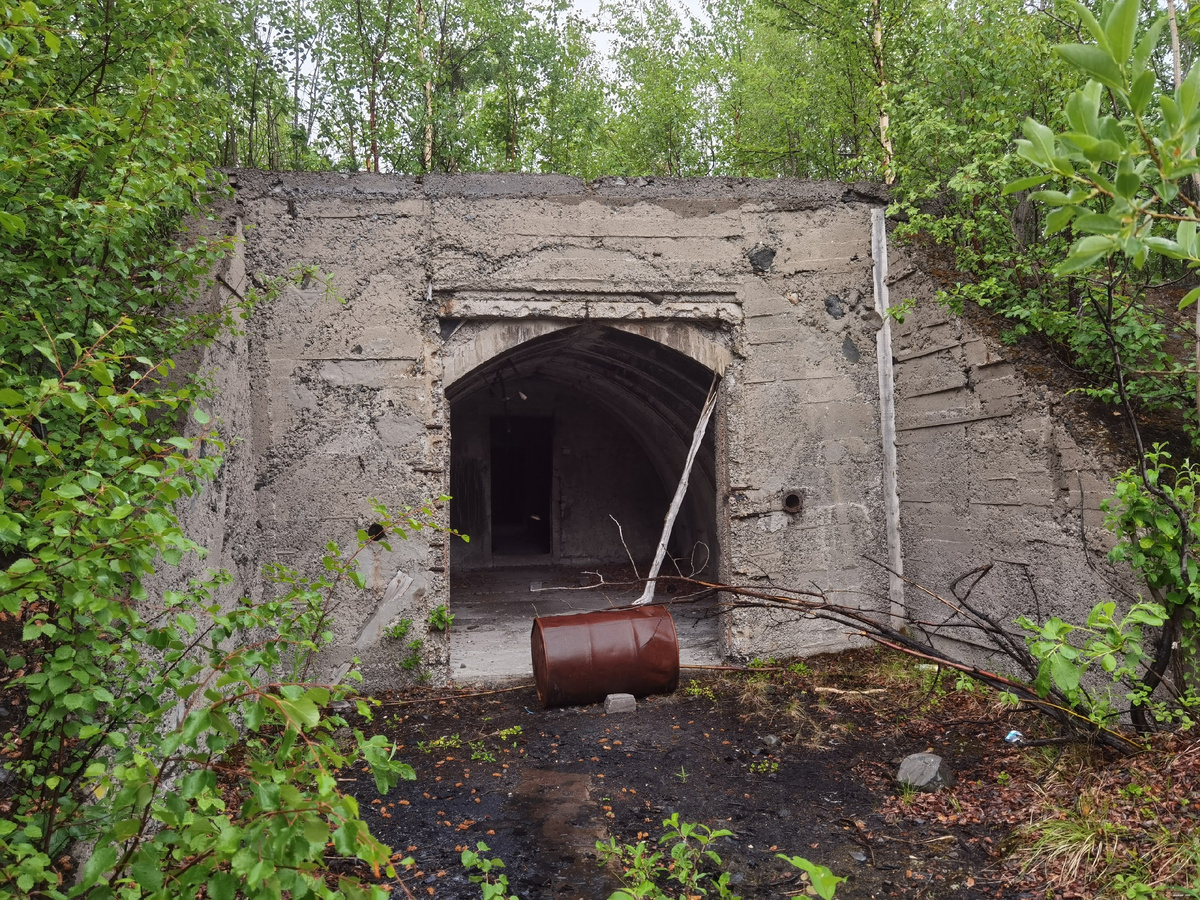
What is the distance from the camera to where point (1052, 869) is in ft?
9.52

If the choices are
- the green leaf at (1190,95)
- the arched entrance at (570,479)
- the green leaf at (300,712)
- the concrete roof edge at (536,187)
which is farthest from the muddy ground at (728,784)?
the concrete roof edge at (536,187)

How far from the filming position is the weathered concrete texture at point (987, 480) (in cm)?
436

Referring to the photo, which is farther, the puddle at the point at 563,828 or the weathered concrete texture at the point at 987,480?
the weathered concrete texture at the point at 987,480

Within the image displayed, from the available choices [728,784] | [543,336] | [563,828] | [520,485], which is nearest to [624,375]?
[543,336]

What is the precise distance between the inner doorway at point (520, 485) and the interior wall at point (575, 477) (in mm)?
1112

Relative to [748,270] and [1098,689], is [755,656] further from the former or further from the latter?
[748,270]

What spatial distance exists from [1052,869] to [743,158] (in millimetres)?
10814

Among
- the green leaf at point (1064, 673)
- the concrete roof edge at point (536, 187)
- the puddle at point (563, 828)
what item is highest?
the concrete roof edge at point (536, 187)

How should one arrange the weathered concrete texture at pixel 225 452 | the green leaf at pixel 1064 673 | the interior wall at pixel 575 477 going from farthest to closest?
the interior wall at pixel 575 477, the weathered concrete texture at pixel 225 452, the green leaf at pixel 1064 673

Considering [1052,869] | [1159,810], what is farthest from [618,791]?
[1159,810]

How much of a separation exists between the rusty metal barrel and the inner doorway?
774cm

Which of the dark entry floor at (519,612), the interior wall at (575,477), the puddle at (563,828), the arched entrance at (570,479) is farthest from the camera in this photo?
the interior wall at (575,477)

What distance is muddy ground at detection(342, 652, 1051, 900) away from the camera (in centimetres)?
313

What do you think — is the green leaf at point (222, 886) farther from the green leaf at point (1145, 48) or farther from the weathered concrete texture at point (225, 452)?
the weathered concrete texture at point (225, 452)
